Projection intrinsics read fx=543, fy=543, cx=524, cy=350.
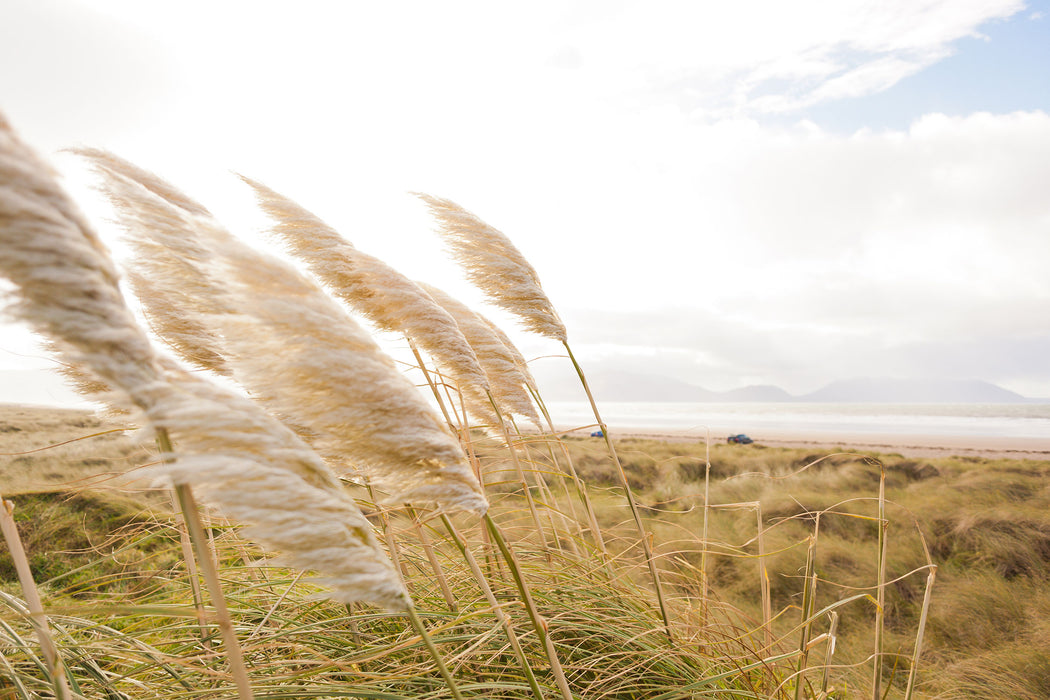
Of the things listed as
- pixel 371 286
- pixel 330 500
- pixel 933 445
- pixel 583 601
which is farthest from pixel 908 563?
pixel 933 445

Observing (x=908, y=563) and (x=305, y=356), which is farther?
(x=908, y=563)

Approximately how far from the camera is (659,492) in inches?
456

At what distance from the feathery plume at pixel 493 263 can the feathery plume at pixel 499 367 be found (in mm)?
164

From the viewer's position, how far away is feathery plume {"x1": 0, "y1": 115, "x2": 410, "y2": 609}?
0.80 metres

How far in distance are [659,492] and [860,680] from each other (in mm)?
8095

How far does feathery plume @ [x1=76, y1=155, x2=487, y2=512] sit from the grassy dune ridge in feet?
0.95

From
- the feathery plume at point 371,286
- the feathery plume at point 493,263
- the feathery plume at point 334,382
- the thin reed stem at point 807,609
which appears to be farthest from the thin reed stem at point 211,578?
the thin reed stem at point 807,609

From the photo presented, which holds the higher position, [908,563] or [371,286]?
[371,286]

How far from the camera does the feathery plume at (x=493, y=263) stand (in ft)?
7.91

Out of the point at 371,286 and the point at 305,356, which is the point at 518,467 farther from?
the point at 305,356

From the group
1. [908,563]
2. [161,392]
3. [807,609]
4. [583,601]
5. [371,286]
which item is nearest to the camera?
[161,392]

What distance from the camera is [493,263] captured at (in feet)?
7.85

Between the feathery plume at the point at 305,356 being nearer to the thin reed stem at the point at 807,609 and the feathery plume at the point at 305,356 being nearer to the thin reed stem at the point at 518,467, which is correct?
the thin reed stem at the point at 518,467

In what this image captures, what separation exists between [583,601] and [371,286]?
1.62 m
